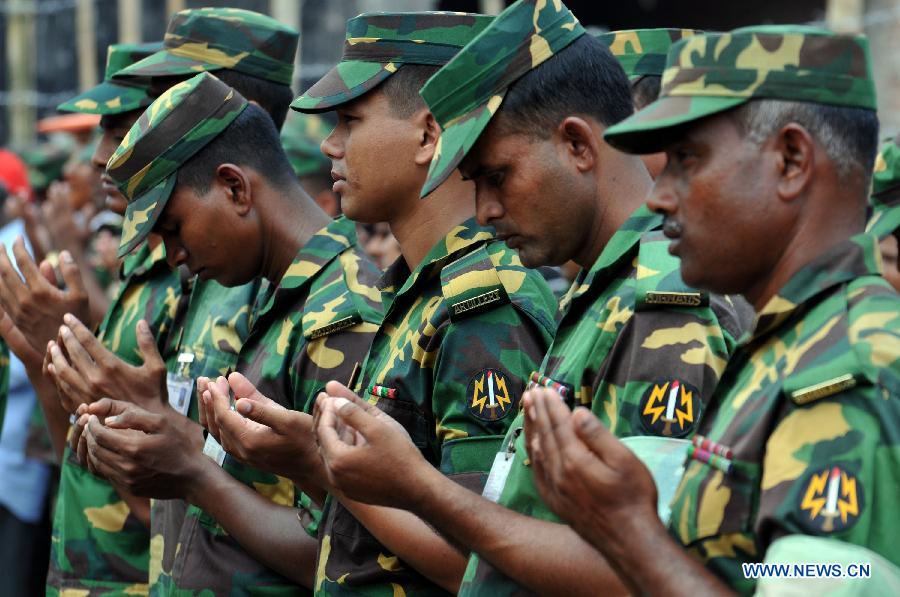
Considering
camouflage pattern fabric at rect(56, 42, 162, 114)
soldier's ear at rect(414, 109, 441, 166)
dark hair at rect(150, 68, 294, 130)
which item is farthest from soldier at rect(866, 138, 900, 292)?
camouflage pattern fabric at rect(56, 42, 162, 114)

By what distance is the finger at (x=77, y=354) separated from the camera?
14.4ft

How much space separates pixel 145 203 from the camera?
14.7ft

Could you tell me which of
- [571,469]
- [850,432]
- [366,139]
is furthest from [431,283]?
[850,432]

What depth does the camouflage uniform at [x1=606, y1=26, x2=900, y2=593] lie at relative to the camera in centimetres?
211

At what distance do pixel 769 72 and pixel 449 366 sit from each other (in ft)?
4.15

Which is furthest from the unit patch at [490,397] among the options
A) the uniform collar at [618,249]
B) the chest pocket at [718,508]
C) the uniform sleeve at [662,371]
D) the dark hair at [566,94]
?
the chest pocket at [718,508]

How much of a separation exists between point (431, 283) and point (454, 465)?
56cm

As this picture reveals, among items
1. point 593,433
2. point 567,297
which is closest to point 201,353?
point 567,297

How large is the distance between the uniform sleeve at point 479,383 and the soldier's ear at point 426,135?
56 centimetres

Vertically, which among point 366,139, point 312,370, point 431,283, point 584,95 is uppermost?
point 584,95

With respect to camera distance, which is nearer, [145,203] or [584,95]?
[584,95]

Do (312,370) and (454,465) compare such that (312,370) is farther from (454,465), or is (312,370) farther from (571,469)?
(571,469)

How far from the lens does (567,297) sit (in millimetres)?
3166

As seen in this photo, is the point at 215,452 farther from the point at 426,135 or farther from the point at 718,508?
the point at 718,508
